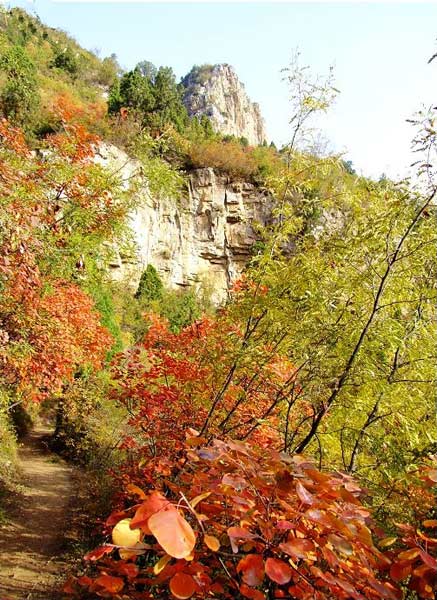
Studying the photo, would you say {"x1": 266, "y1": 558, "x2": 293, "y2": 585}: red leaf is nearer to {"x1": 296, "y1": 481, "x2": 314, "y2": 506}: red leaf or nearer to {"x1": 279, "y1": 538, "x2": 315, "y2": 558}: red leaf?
{"x1": 279, "y1": 538, "x2": 315, "y2": 558}: red leaf

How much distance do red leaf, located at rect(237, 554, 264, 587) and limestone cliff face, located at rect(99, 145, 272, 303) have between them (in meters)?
25.6

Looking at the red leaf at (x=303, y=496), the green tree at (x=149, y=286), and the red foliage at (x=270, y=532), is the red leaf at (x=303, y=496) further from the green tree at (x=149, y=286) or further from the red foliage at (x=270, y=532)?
the green tree at (x=149, y=286)

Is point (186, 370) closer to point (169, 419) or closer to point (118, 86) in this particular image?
point (169, 419)

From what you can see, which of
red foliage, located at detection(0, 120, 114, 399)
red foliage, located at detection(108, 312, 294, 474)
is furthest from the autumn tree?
red foliage, located at detection(108, 312, 294, 474)

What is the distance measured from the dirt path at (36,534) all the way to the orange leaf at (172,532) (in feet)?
16.6

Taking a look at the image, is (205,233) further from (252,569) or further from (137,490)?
(252,569)

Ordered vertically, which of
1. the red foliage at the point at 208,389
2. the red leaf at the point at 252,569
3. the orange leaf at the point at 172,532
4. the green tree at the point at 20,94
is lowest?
the red foliage at the point at 208,389

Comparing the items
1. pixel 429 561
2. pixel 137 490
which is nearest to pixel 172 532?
pixel 137 490

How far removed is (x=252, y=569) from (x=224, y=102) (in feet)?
236

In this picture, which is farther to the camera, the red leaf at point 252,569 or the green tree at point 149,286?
the green tree at point 149,286

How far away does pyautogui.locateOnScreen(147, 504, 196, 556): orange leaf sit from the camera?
808mm

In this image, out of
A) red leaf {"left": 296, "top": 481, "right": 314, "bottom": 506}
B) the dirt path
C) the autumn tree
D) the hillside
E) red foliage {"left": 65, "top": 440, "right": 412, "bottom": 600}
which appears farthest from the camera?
the dirt path

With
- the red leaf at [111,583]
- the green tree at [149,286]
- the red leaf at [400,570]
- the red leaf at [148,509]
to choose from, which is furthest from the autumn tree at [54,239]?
the green tree at [149,286]

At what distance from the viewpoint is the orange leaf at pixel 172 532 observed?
0.81m
